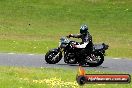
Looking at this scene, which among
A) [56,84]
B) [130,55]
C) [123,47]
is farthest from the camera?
[123,47]

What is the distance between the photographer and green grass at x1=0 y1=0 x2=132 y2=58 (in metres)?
28.5

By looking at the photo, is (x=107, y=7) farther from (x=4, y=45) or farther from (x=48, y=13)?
(x=4, y=45)

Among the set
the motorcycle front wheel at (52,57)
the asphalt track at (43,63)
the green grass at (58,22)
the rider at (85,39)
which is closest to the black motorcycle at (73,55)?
the motorcycle front wheel at (52,57)

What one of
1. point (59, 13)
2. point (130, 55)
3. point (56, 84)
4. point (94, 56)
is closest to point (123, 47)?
point (130, 55)

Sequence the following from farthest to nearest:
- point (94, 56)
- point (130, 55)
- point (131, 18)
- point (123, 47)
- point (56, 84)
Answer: point (131, 18) → point (123, 47) → point (130, 55) → point (94, 56) → point (56, 84)

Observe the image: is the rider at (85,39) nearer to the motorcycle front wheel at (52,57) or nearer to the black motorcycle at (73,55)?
the black motorcycle at (73,55)

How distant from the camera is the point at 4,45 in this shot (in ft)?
88.8

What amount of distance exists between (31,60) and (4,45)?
6.71m

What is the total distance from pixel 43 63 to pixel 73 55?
1333 mm

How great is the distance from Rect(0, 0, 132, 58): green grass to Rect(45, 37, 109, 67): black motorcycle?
17.8ft

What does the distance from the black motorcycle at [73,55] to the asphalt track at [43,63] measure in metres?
0.28

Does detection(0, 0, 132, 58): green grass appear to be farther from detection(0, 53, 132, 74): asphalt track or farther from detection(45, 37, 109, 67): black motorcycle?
detection(45, 37, 109, 67): black motorcycle

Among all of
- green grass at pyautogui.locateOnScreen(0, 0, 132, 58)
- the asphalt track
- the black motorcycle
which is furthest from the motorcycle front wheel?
green grass at pyautogui.locateOnScreen(0, 0, 132, 58)

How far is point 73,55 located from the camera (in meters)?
20.0
